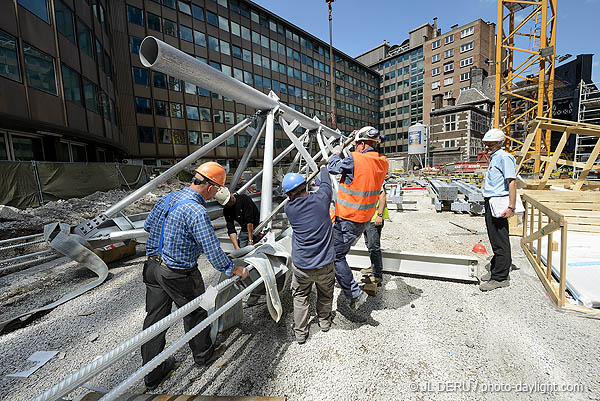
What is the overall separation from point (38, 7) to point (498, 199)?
58.6ft

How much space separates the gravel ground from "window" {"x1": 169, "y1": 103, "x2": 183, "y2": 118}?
2614cm

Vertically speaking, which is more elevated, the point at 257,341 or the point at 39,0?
the point at 39,0

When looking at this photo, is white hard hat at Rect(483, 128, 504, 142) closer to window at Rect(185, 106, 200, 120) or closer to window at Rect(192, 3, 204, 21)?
window at Rect(185, 106, 200, 120)

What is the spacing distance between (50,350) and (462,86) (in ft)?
172

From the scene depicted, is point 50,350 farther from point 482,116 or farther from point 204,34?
point 482,116

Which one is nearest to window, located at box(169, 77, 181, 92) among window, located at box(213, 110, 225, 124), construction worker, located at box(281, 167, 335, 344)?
window, located at box(213, 110, 225, 124)

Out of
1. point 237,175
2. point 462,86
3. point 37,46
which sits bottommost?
point 237,175

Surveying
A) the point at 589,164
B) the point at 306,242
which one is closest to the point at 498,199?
the point at 306,242

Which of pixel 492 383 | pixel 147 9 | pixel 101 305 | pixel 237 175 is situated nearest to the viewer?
pixel 492 383

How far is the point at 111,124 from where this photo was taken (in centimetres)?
1655

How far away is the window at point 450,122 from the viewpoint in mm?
36103

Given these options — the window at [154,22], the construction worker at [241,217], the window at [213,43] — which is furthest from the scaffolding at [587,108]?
the window at [154,22]

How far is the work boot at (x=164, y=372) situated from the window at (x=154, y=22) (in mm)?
32106

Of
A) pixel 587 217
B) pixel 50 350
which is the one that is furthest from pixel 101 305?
pixel 587 217
